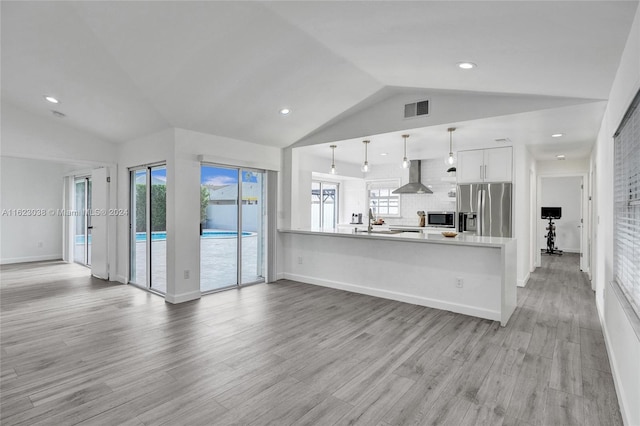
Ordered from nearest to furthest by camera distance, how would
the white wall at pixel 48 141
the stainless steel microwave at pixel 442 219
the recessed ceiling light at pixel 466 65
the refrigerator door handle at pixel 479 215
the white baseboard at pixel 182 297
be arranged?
the recessed ceiling light at pixel 466 65, the white baseboard at pixel 182 297, the white wall at pixel 48 141, the refrigerator door handle at pixel 479 215, the stainless steel microwave at pixel 442 219

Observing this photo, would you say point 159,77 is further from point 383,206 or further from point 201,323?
point 383,206

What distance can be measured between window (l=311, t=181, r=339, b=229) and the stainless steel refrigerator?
377 cm

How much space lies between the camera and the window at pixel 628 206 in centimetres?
206

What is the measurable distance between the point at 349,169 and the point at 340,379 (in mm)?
6353

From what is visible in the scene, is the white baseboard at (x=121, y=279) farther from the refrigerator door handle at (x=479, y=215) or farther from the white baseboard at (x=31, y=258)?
the refrigerator door handle at (x=479, y=215)

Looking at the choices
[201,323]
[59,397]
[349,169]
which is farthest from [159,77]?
[349,169]

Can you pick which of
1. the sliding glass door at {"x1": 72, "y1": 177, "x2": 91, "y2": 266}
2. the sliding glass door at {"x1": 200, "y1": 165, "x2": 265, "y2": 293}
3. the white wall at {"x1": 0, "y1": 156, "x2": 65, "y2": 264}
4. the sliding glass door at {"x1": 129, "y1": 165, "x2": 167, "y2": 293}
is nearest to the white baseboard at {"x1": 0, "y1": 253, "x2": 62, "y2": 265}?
the white wall at {"x1": 0, "y1": 156, "x2": 65, "y2": 264}

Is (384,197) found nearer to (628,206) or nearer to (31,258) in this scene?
(628,206)

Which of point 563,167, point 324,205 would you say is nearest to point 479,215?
point 563,167

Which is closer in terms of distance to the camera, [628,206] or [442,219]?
[628,206]

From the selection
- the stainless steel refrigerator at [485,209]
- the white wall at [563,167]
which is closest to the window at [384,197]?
the stainless steel refrigerator at [485,209]

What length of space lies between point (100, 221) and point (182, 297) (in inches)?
105

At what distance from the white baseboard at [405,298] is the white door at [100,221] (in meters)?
3.37

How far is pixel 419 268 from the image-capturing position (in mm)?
4578
